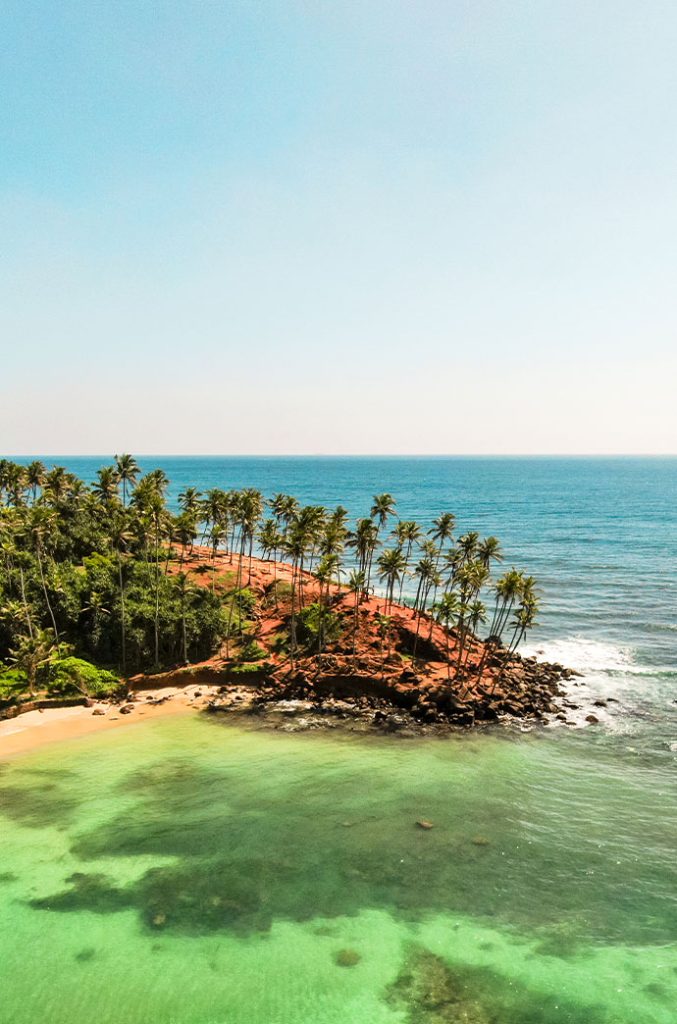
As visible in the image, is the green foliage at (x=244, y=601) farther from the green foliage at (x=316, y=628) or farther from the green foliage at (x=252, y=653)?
the green foliage at (x=316, y=628)

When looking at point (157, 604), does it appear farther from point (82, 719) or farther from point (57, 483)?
point (57, 483)

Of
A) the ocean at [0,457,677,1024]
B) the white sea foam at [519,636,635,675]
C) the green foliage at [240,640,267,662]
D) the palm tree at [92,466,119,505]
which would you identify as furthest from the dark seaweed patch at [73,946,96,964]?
the palm tree at [92,466,119,505]

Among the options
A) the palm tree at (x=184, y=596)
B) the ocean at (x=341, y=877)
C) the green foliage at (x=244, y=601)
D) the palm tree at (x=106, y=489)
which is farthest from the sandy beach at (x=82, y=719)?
the palm tree at (x=106, y=489)

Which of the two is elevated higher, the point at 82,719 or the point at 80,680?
the point at 80,680

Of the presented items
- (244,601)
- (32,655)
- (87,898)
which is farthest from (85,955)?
(244,601)

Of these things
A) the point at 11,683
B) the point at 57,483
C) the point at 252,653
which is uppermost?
the point at 57,483

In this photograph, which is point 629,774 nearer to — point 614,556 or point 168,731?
point 168,731

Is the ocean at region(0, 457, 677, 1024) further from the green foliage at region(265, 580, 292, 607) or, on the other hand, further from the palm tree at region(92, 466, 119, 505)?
the palm tree at region(92, 466, 119, 505)

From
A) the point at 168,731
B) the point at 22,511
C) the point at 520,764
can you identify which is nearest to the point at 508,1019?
the point at 520,764
